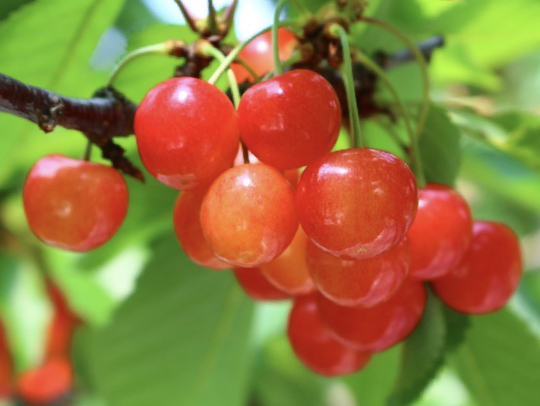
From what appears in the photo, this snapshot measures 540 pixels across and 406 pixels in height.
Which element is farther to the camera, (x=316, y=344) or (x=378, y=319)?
(x=316, y=344)

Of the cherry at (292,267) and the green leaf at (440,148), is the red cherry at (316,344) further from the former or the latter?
the green leaf at (440,148)

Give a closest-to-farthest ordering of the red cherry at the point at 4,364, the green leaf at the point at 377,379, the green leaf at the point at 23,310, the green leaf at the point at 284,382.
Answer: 1. the green leaf at the point at 377,379
2. the green leaf at the point at 23,310
3. the red cherry at the point at 4,364
4. the green leaf at the point at 284,382

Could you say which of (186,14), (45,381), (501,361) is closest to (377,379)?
(501,361)

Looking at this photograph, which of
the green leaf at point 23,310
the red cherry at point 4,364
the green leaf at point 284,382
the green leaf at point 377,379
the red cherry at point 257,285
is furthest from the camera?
the green leaf at point 284,382

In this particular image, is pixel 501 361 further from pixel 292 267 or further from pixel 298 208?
pixel 298 208

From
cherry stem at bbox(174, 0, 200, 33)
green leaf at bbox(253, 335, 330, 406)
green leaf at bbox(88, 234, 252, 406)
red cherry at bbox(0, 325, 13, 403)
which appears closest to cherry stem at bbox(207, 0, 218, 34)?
cherry stem at bbox(174, 0, 200, 33)

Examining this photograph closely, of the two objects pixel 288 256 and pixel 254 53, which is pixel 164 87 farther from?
pixel 254 53

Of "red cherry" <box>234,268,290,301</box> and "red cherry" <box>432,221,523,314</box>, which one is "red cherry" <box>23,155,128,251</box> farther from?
"red cherry" <box>432,221,523,314</box>

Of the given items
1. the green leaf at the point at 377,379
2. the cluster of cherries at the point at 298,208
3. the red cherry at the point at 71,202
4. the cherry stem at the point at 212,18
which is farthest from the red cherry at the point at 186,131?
the green leaf at the point at 377,379
